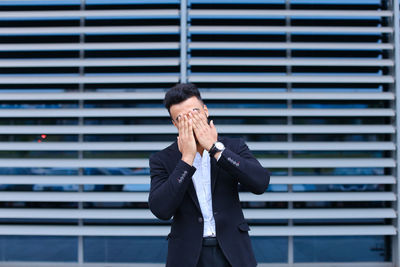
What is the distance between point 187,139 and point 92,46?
283 cm

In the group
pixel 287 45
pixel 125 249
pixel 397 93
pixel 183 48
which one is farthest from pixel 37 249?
pixel 397 93

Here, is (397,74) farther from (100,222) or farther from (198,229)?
(100,222)

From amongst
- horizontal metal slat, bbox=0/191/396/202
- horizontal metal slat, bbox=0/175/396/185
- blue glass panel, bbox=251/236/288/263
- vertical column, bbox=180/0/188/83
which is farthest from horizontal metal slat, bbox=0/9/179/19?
blue glass panel, bbox=251/236/288/263

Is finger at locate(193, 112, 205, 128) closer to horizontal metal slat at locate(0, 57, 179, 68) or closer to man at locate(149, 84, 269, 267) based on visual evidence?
man at locate(149, 84, 269, 267)

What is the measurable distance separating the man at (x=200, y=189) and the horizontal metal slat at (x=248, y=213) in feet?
6.86

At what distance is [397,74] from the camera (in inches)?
153

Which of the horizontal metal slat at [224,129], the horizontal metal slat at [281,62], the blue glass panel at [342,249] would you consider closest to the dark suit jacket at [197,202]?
the horizontal metal slat at [224,129]

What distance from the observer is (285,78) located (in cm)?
386

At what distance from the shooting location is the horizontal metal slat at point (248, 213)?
3.80 meters

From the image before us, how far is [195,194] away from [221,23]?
9.69 ft

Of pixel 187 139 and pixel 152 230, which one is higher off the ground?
pixel 187 139

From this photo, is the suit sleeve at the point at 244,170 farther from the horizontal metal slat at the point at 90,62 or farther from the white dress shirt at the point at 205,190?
the horizontal metal slat at the point at 90,62

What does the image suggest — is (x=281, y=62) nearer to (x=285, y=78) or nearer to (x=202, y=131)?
(x=285, y=78)

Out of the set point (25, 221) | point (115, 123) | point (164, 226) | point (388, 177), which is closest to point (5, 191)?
point (25, 221)
